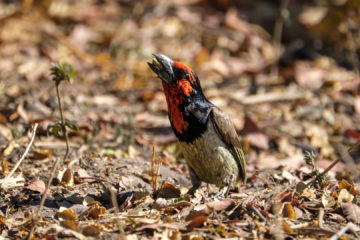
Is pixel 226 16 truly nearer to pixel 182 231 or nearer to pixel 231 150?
pixel 231 150

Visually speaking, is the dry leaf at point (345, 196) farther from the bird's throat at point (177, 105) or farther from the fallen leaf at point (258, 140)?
the fallen leaf at point (258, 140)

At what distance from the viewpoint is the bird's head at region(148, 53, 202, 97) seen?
A: 3.54 meters

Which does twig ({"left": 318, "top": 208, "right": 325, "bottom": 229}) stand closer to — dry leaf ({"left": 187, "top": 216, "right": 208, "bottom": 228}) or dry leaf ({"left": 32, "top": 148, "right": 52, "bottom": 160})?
dry leaf ({"left": 187, "top": 216, "right": 208, "bottom": 228})

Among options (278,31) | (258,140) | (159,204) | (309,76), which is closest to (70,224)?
(159,204)

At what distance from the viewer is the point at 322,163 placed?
4844 millimetres

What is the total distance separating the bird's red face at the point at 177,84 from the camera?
139 inches

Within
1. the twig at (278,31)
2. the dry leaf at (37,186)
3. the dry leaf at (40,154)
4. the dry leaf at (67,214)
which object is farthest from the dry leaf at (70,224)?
the twig at (278,31)

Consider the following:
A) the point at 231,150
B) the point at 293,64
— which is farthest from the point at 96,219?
the point at 293,64

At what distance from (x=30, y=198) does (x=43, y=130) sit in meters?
1.55

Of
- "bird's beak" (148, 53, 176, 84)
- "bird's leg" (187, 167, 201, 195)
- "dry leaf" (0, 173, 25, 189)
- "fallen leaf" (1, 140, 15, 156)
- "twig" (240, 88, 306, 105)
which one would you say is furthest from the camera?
"twig" (240, 88, 306, 105)

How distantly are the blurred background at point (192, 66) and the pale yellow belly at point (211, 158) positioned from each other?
1.13 meters

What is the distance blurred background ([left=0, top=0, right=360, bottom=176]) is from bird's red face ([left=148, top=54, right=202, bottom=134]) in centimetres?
120

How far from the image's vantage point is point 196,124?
11.6 feet

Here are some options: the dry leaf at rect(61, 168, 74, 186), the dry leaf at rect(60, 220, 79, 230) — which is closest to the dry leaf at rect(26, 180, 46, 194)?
the dry leaf at rect(61, 168, 74, 186)
